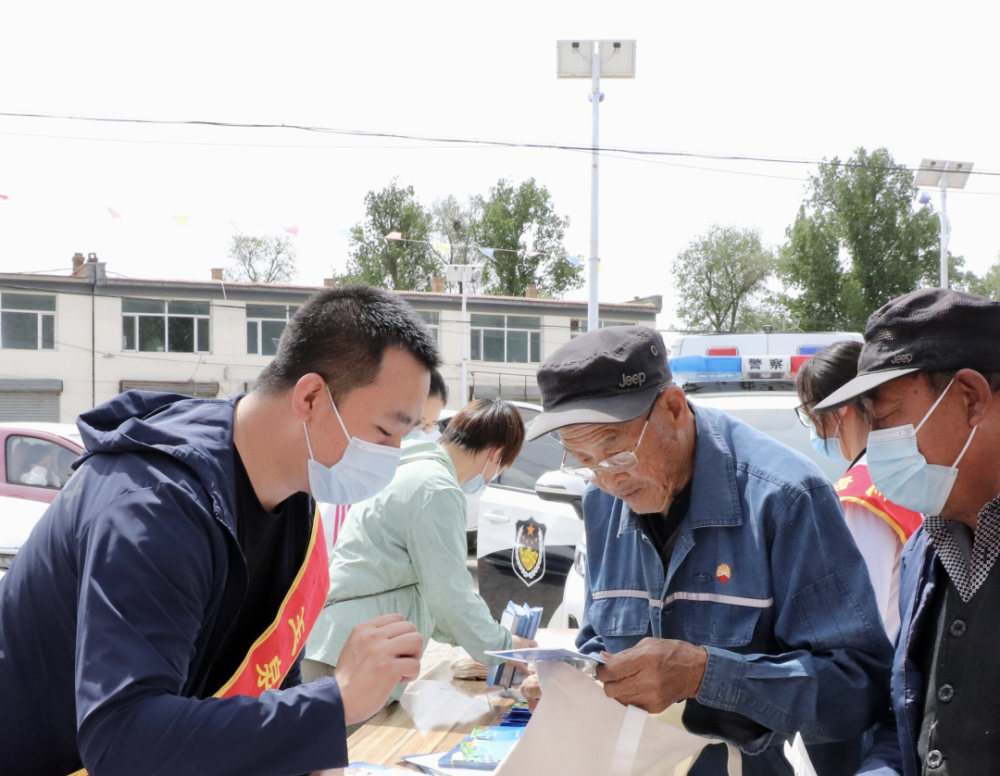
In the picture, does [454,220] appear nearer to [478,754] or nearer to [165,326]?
[165,326]

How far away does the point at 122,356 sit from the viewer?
30516 millimetres

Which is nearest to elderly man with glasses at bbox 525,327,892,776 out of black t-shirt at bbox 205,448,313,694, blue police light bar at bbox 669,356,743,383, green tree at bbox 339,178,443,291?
black t-shirt at bbox 205,448,313,694

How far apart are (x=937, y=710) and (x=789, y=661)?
0.26m

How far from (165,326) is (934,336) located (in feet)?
105

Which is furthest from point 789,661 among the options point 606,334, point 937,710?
point 606,334

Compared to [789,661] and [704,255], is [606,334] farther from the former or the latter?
[704,255]

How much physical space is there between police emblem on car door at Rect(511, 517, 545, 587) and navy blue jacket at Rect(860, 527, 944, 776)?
170 inches

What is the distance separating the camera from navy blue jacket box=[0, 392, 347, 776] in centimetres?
128

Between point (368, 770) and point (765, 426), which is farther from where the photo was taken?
point (765, 426)

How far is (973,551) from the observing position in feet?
5.19

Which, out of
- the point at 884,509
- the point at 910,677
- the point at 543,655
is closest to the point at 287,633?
the point at 543,655

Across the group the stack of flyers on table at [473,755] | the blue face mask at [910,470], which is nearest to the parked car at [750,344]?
the stack of flyers on table at [473,755]

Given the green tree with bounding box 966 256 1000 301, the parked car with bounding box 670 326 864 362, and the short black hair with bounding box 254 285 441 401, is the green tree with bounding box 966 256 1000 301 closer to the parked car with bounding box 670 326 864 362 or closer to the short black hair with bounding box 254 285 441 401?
the parked car with bounding box 670 326 864 362

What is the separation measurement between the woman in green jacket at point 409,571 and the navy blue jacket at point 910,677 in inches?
58.6
